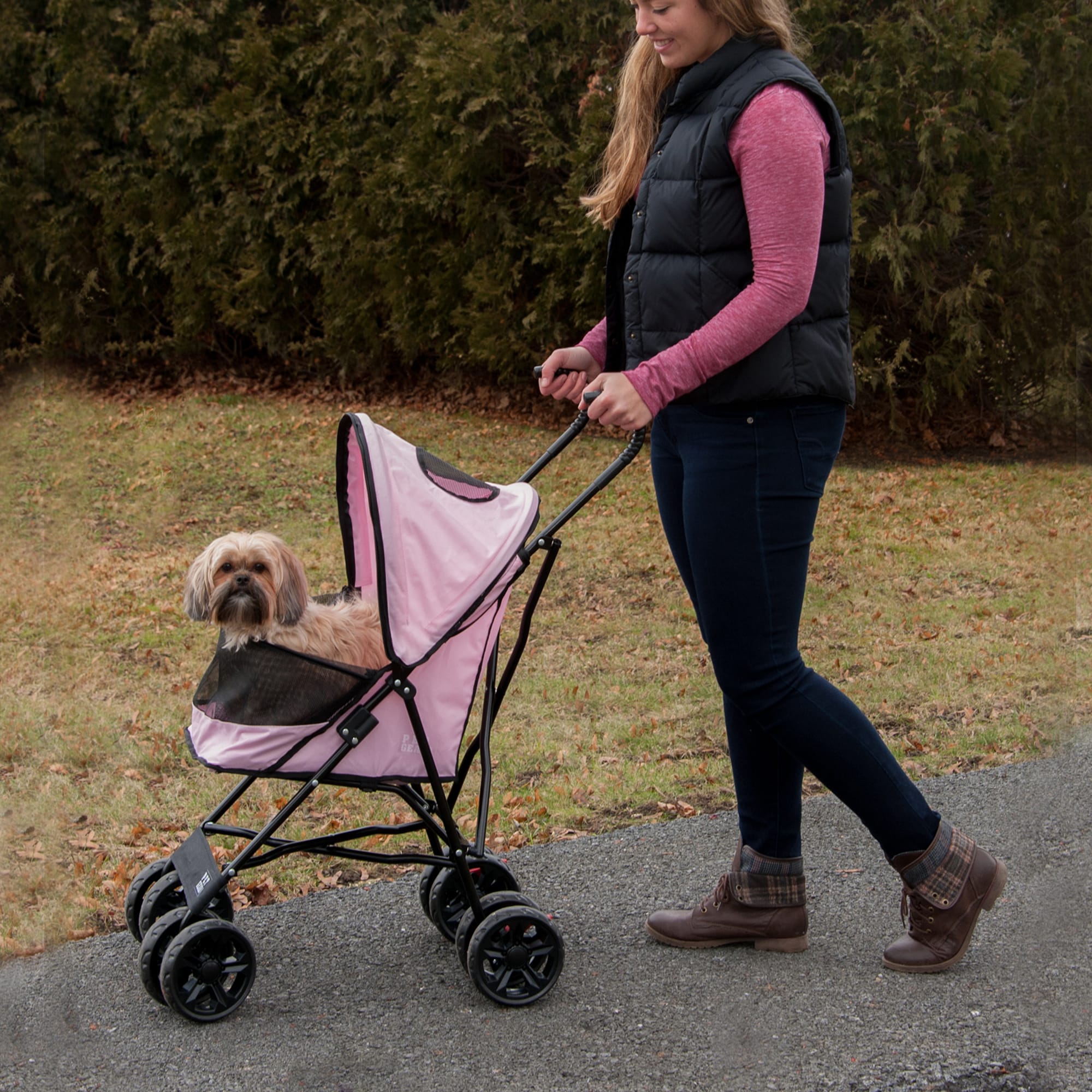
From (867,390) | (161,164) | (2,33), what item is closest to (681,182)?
(867,390)

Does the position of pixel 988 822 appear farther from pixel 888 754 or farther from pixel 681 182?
pixel 681 182

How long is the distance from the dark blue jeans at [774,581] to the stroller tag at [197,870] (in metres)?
1.22

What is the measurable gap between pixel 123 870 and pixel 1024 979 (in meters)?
2.57

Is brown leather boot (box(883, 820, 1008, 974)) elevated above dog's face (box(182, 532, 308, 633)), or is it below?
below

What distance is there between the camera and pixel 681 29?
2.71m

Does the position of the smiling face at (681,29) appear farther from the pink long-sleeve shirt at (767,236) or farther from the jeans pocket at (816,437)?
the jeans pocket at (816,437)

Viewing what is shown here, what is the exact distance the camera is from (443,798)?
2.95m

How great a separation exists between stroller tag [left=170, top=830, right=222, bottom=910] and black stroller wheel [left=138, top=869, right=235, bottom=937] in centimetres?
6

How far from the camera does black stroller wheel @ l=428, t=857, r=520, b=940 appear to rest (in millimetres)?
3197

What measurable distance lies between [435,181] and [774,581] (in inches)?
360

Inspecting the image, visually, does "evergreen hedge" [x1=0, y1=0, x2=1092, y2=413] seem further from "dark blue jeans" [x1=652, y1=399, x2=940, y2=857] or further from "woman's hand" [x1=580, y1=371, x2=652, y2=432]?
"woman's hand" [x1=580, y1=371, x2=652, y2=432]

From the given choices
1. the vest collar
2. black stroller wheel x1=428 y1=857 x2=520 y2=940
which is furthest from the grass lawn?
the vest collar

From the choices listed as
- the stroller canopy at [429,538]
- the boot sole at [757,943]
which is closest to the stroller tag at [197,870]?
the stroller canopy at [429,538]

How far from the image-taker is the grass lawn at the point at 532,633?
14.5 feet
